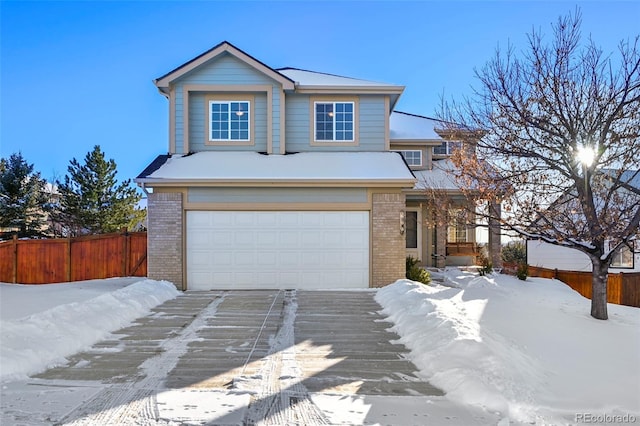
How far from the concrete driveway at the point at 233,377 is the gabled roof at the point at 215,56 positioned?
304 inches

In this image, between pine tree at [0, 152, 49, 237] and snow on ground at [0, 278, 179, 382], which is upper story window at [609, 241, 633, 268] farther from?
pine tree at [0, 152, 49, 237]

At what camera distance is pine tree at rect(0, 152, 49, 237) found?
55.6 feet

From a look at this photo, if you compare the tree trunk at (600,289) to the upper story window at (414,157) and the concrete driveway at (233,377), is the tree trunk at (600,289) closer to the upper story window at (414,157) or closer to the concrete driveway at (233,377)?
the concrete driveway at (233,377)

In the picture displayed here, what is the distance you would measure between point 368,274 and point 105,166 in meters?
15.9

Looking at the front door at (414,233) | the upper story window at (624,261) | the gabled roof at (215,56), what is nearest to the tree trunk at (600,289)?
the front door at (414,233)

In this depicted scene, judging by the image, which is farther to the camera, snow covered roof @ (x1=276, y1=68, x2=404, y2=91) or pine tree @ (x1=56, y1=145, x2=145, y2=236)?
pine tree @ (x1=56, y1=145, x2=145, y2=236)

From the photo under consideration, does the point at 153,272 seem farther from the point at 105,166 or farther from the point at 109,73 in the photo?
the point at 105,166

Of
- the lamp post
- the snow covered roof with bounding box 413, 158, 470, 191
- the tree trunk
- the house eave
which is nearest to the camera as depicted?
the lamp post

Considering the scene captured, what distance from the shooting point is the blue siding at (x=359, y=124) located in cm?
1277

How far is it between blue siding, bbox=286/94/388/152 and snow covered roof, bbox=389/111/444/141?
422 cm

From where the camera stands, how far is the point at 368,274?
37.1 feet

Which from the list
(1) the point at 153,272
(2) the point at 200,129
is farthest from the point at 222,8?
(1) the point at 153,272

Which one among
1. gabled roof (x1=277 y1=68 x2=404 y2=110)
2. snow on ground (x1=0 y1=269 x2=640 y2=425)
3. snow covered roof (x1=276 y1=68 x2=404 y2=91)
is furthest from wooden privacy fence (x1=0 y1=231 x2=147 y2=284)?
snow covered roof (x1=276 y1=68 x2=404 y2=91)

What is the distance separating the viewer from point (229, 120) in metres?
12.6
